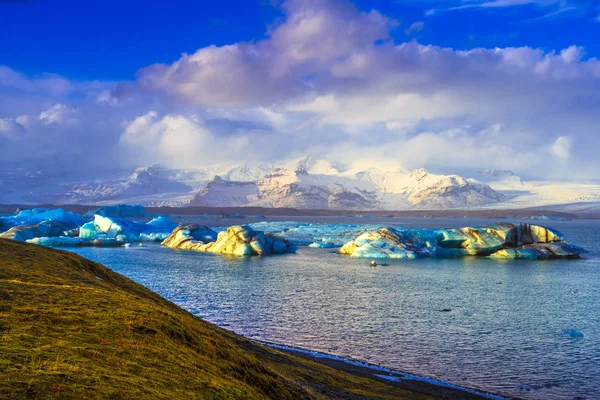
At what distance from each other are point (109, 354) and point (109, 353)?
0.06 m

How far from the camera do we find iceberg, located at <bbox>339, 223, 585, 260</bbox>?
5841cm

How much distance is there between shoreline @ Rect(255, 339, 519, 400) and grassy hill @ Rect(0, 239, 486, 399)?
1.67 metres

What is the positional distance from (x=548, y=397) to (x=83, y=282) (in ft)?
43.8

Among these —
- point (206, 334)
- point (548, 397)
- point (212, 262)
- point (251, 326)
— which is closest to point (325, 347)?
point (251, 326)

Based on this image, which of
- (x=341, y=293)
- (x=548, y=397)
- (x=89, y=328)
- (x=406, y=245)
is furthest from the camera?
(x=406, y=245)

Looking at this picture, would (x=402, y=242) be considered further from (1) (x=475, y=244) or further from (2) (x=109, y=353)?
(2) (x=109, y=353)

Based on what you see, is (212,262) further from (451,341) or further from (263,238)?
(451,341)

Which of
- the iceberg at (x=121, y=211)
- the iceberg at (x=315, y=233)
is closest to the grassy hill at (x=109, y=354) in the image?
the iceberg at (x=315, y=233)

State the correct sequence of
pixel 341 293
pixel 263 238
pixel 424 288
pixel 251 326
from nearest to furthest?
1. pixel 251 326
2. pixel 341 293
3. pixel 424 288
4. pixel 263 238

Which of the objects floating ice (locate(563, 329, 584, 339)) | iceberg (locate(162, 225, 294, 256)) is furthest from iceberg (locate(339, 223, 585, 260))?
floating ice (locate(563, 329, 584, 339))

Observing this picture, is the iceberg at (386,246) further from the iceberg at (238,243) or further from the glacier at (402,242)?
the iceberg at (238,243)

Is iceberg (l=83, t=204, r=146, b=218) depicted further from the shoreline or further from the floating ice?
the floating ice

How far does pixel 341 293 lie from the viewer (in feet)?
111

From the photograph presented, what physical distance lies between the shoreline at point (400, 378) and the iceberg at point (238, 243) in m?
43.0
